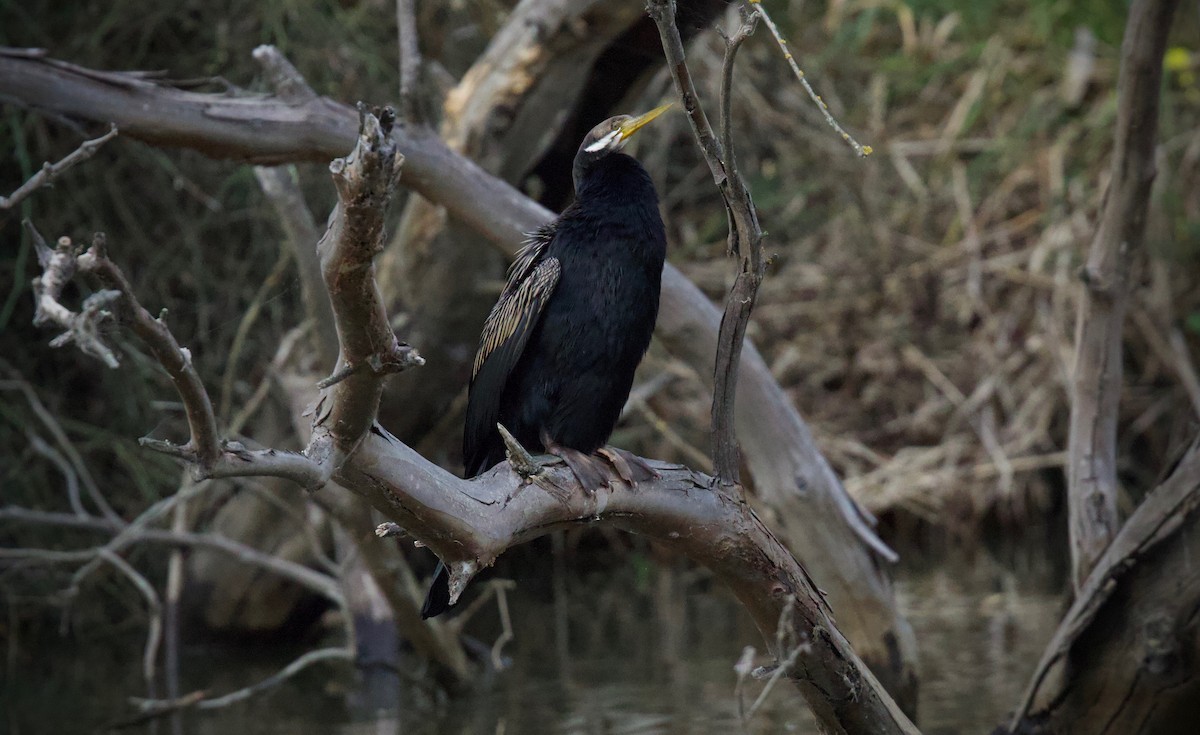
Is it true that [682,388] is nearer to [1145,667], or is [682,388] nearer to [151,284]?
[151,284]

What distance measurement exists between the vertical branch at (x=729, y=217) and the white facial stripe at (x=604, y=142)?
80 cm

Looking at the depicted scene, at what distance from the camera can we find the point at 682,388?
22.6ft

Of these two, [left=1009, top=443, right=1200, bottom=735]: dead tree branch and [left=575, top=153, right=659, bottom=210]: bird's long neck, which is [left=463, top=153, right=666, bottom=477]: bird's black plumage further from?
[left=1009, top=443, right=1200, bottom=735]: dead tree branch

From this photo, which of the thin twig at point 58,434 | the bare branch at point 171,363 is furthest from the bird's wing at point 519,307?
the thin twig at point 58,434

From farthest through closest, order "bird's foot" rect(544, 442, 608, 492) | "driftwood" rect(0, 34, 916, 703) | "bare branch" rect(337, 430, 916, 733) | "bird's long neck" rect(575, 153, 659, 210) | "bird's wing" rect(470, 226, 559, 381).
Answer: "driftwood" rect(0, 34, 916, 703), "bird's long neck" rect(575, 153, 659, 210), "bird's wing" rect(470, 226, 559, 381), "bird's foot" rect(544, 442, 608, 492), "bare branch" rect(337, 430, 916, 733)

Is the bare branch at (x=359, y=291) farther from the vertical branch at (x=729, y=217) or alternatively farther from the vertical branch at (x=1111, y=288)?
the vertical branch at (x=1111, y=288)

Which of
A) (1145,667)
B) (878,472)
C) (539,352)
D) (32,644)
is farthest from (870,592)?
(32,644)

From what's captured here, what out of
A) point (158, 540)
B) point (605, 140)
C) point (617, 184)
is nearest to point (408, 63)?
point (605, 140)

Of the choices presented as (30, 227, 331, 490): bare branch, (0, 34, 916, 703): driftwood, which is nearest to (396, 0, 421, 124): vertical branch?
(0, 34, 916, 703): driftwood

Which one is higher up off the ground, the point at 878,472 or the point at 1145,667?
the point at 878,472

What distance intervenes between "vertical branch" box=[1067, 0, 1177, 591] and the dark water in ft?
2.81

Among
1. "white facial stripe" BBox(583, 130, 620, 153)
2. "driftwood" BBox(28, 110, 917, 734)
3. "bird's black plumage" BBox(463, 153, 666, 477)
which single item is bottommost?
"driftwood" BBox(28, 110, 917, 734)

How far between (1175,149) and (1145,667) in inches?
187

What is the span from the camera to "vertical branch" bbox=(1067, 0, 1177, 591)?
3316 mm
